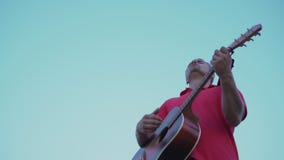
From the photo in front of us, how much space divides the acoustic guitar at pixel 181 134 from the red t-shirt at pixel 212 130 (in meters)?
0.08

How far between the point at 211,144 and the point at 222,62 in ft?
2.06

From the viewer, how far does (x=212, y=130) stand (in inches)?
117

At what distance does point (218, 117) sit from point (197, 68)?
107 cm

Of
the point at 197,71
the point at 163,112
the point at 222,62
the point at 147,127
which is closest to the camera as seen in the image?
the point at 222,62

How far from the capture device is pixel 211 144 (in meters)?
2.86

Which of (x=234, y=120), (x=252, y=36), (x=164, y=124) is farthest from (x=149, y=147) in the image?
(x=252, y=36)

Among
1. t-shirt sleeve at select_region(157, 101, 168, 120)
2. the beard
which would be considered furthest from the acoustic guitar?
the beard

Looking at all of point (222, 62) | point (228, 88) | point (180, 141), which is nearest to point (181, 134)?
point (180, 141)

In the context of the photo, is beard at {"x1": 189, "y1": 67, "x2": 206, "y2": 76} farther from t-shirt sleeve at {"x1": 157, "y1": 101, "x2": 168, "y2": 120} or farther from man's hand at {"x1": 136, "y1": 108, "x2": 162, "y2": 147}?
man's hand at {"x1": 136, "y1": 108, "x2": 162, "y2": 147}

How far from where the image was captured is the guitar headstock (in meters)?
2.94

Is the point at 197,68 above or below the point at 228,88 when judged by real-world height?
above

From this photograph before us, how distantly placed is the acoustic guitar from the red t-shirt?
75 mm

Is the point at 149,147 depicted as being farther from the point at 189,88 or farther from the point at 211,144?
the point at 189,88

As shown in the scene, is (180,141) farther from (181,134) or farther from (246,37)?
(246,37)
